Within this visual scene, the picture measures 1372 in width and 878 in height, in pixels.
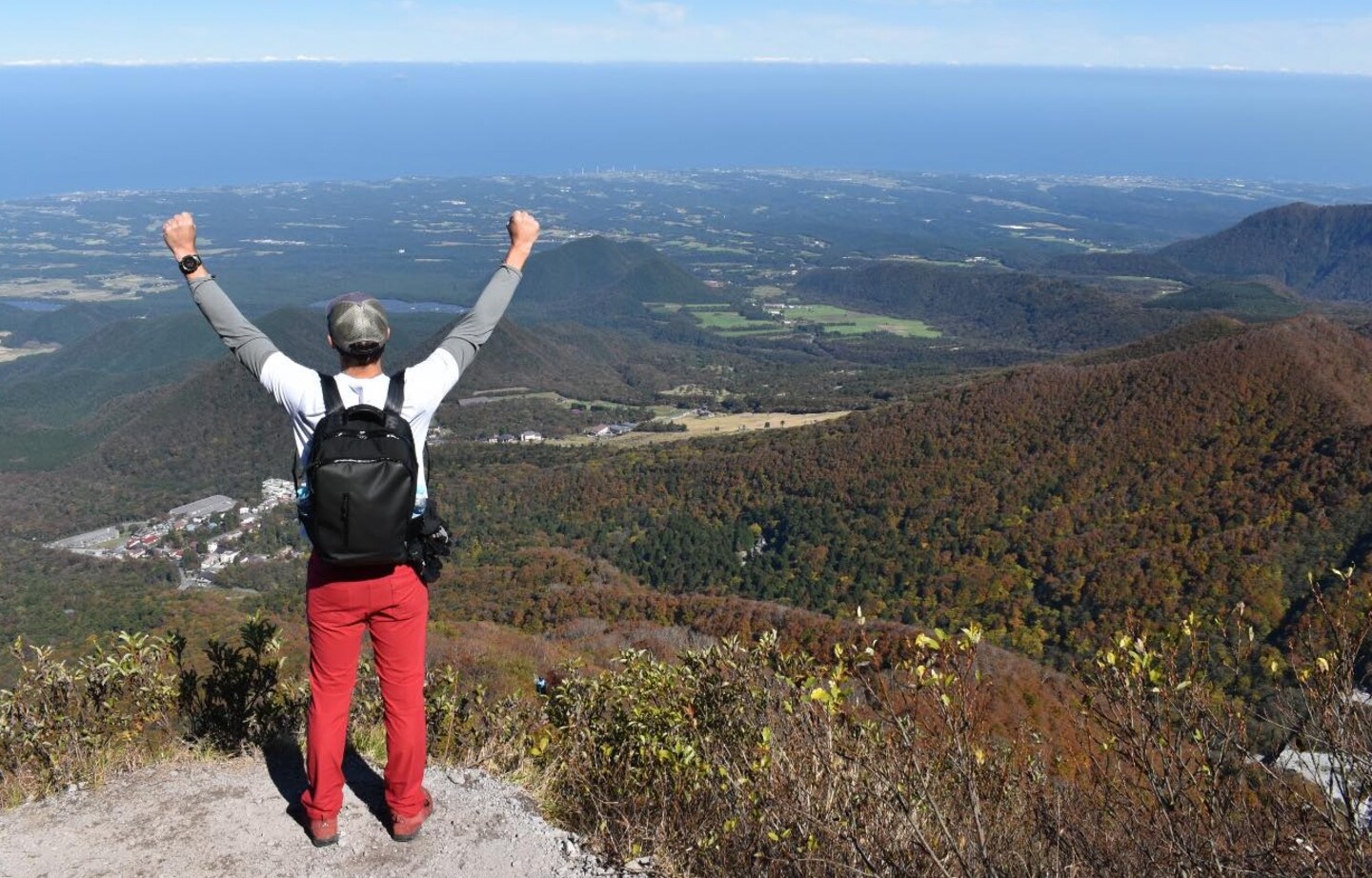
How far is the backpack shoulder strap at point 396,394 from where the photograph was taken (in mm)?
3707

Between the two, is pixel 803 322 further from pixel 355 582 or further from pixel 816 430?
pixel 355 582

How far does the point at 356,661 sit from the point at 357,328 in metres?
1.42

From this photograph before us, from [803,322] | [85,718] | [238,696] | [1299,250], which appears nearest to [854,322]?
[803,322]

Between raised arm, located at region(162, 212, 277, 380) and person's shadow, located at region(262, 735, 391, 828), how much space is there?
2.02 m

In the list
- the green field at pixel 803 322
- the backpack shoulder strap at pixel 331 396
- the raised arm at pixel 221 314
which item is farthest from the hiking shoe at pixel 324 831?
the green field at pixel 803 322

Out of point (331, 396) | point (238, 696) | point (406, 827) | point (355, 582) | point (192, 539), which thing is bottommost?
point (192, 539)

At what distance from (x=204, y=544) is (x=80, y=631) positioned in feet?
57.7

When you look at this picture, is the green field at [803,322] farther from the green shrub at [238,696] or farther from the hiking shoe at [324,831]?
the hiking shoe at [324,831]

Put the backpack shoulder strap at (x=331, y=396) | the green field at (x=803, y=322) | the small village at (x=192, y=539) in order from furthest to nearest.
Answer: the green field at (x=803, y=322) → the small village at (x=192, y=539) → the backpack shoulder strap at (x=331, y=396)

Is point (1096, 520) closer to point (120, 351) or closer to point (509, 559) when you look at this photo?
point (509, 559)

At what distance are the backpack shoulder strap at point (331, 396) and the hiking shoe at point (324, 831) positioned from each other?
178cm

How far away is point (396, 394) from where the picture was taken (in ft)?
12.2

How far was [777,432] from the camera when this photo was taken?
53531mm

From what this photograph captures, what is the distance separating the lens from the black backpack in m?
3.45
